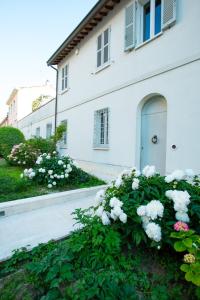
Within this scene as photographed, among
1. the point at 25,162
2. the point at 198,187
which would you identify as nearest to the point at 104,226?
the point at 198,187

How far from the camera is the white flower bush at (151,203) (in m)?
2.36

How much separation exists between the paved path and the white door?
9.60 feet

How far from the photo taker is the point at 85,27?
34.2 ft

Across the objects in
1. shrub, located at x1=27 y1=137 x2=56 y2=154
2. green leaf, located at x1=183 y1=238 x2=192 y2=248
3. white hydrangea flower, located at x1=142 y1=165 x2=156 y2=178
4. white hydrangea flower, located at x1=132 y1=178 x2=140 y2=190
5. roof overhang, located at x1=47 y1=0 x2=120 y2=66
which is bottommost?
green leaf, located at x1=183 y1=238 x2=192 y2=248

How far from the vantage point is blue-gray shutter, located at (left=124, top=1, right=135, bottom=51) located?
7.83 meters

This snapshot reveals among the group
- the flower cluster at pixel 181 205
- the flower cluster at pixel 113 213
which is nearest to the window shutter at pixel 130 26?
the flower cluster at pixel 113 213

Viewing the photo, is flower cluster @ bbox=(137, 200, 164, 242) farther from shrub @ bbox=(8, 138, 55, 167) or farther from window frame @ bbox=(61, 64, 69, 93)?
window frame @ bbox=(61, 64, 69, 93)

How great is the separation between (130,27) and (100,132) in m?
4.11

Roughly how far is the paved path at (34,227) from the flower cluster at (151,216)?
1947 millimetres

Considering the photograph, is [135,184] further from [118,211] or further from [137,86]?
[137,86]

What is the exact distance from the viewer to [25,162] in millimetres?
10086

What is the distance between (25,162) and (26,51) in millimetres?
8539

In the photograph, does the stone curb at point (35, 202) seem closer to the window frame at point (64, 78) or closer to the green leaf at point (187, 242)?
the green leaf at point (187, 242)

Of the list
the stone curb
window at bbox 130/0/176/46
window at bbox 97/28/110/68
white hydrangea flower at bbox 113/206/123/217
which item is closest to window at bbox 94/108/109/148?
window at bbox 97/28/110/68
